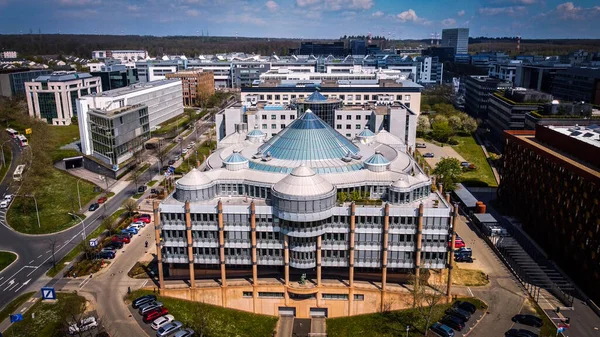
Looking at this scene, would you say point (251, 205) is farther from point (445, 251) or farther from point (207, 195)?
point (445, 251)

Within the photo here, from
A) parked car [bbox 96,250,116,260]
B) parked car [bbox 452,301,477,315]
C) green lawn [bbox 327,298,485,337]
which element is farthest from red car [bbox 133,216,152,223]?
parked car [bbox 452,301,477,315]

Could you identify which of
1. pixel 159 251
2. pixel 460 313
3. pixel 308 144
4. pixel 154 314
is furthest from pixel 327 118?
pixel 154 314

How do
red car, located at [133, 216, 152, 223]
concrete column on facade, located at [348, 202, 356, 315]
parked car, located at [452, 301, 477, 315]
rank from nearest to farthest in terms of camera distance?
parked car, located at [452, 301, 477, 315] < concrete column on facade, located at [348, 202, 356, 315] < red car, located at [133, 216, 152, 223]

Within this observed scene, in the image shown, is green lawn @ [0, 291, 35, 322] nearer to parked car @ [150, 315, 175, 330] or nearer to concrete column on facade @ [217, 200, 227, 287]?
parked car @ [150, 315, 175, 330]

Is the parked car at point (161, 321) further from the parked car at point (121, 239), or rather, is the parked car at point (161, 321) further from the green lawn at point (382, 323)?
the parked car at point (121, 239)

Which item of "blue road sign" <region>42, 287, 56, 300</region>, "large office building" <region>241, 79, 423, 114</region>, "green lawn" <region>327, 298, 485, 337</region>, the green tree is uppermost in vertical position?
"large office building" <region>241, 79, 423, 114</region>

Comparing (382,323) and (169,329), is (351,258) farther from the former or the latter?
(169,329)

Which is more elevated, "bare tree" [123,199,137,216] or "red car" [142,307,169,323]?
"bare tree" [123,199,137,216]
